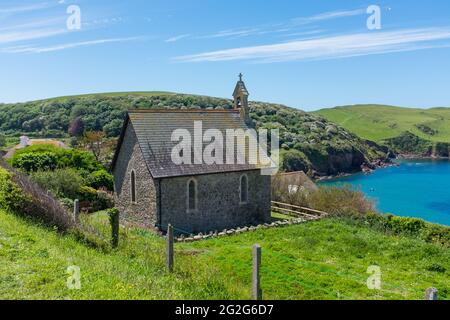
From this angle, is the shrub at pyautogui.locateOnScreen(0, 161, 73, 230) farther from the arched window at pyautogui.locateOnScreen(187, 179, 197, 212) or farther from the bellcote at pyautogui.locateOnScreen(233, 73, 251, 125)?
the bellcote at pyautogui.locateOnScreen(233, 73, 251, 125)

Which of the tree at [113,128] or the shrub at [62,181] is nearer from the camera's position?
the shrub at [62,181]

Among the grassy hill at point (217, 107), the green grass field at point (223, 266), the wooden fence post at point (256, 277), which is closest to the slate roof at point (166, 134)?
the green grass field at point (223, 266)

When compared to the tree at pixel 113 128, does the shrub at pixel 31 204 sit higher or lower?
lower

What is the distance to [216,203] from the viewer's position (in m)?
27.2

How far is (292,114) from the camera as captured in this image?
4104 inches

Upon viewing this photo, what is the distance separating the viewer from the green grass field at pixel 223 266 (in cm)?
934

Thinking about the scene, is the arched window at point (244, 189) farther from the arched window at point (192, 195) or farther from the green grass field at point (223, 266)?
the green grass field at point (223, 266)

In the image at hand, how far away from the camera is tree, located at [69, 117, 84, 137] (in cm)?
8356

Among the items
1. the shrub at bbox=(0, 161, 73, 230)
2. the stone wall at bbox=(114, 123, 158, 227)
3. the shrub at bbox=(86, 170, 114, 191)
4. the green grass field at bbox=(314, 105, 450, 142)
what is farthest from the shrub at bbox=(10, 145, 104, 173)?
the green grass field at bbox=(314, 105, 450, 142)

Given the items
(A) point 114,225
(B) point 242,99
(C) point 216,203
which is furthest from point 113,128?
(A) point 114,225

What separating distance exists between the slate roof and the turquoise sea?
2016cm

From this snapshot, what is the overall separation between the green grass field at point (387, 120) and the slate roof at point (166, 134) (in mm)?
115163

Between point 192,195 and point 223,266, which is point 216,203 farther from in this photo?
point 223,266
